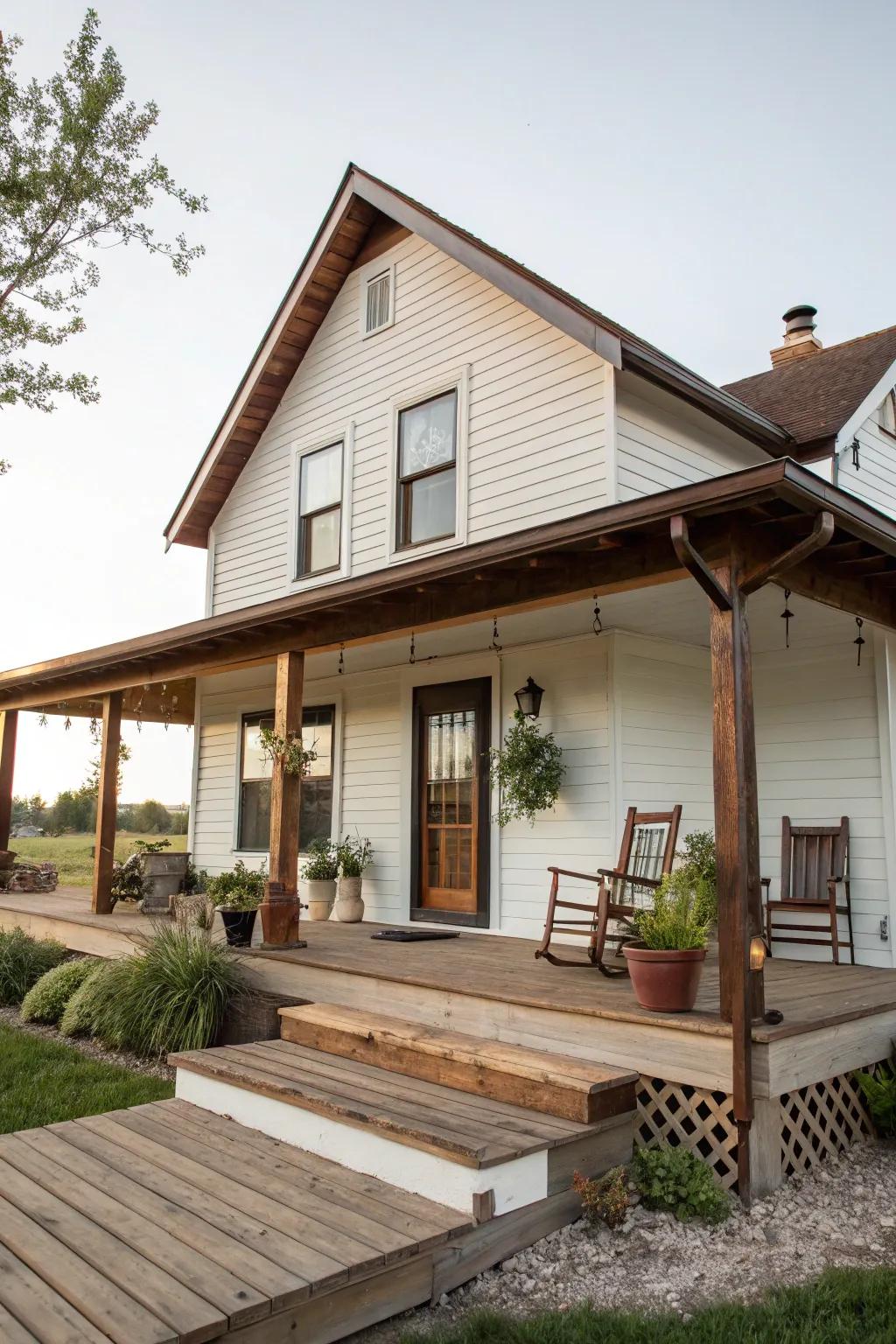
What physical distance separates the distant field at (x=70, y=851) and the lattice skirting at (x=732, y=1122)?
1079cm

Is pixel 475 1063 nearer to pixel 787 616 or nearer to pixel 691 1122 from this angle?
pixel 691 1122

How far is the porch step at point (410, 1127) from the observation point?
132 inches

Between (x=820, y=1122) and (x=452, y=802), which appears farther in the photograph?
(x=452, y=802)

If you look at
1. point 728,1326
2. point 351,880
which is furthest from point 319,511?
point 728,1326

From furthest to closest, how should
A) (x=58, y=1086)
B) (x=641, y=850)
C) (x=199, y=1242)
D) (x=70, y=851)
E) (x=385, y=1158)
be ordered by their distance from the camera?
(x=70, y=851) < (x=641, y=850) < (x=58, y=1086) < (x=385, y=1158) < (x=199, y=1242)

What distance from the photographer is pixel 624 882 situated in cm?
573

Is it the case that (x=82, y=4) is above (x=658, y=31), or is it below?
above

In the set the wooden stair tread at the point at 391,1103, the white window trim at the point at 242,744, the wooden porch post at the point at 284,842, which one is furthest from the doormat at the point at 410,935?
the wooden stair tread at the point at 391,1103

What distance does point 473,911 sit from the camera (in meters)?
7.59

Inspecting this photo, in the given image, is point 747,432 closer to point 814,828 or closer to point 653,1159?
point 814,828

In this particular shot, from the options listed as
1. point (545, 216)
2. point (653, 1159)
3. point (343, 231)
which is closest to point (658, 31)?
→ point (545, 216)

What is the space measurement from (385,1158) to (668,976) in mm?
1342

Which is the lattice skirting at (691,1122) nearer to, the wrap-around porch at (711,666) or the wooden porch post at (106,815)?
the wrap-around porch at (711,666)

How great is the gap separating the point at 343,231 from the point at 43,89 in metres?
5.85
